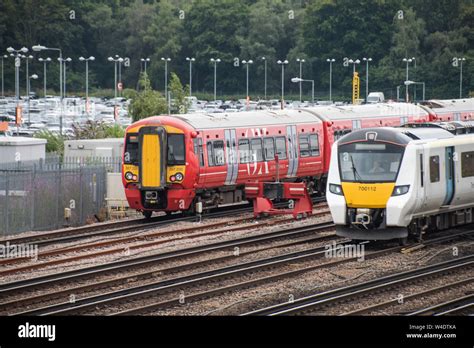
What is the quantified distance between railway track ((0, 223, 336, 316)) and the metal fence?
6698mm

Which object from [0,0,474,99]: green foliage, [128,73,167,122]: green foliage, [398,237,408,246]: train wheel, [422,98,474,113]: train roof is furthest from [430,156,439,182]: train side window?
[0,0,474,99]: green foliage

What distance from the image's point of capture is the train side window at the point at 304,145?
38094 millimetres

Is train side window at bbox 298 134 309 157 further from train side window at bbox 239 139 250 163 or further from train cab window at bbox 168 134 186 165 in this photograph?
train cab window at bbox 168 134 186 165

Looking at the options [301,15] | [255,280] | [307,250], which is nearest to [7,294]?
[255,280]

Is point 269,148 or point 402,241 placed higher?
point 269,148

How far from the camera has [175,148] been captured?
109ft

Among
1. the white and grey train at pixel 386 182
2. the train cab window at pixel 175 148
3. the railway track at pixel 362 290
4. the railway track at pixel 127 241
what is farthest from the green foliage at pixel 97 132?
the railway track at pixel 362 290

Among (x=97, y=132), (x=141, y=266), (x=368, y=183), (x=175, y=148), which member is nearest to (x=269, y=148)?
(x=175, y=148)

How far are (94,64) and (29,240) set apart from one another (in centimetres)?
9932

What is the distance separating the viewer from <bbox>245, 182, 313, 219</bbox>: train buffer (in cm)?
3262

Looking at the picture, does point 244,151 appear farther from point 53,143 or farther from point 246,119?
point 53,143

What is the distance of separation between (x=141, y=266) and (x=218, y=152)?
9.94 meters

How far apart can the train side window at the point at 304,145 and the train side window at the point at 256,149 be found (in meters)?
2.39

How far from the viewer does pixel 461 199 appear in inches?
1145
